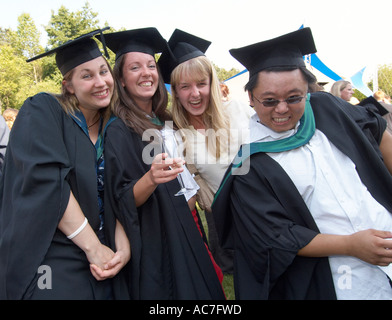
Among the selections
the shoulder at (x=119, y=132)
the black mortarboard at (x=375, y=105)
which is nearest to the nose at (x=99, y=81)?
the shoulder at (x=119, y=132)

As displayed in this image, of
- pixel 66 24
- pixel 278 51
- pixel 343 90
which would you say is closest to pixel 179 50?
pixel 278 51

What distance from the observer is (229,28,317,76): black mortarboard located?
1.67 meters

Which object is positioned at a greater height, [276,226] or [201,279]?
[276,226]

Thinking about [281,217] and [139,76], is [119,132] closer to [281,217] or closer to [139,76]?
[139,76]

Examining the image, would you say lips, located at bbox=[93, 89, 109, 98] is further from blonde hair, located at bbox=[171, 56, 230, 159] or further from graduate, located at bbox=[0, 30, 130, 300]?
blonde hair, located at bbox=[171, 56, 230, 159]

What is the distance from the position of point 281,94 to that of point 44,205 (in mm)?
1428

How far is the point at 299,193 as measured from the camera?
5.32ft

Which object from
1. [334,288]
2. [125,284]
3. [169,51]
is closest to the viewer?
[334,288]

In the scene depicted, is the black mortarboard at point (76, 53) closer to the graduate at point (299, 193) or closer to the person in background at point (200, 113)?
the person in background at point (200, 113)
